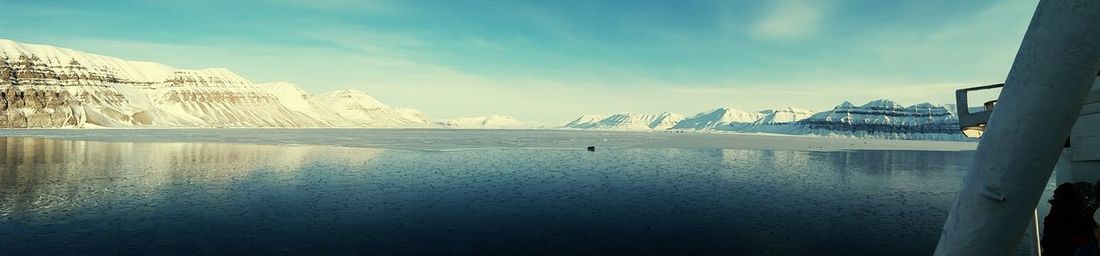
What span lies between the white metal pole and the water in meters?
12.7

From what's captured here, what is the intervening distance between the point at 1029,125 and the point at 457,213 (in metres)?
20.2

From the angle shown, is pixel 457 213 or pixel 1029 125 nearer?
pixel 1029 125

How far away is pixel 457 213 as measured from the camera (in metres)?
21.9

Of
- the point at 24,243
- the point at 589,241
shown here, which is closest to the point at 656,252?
the point at 589,241

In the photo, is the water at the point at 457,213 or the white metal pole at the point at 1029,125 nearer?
the white metal pole at the point at 1029,125

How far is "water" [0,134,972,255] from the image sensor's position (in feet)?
53.4

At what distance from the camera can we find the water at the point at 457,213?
16.3m

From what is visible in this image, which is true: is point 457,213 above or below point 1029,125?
below

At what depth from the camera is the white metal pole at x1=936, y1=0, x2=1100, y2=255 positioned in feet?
9.86

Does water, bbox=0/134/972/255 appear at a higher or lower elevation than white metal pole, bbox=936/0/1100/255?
lower

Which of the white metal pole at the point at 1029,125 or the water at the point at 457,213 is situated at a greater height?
the white metal pole at the point at 1029,125

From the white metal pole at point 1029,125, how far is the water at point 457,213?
500 inches

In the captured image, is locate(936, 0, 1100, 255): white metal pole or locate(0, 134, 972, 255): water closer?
locate(936, 0, 1100, 255): white metal pole

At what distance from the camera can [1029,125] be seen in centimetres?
310
